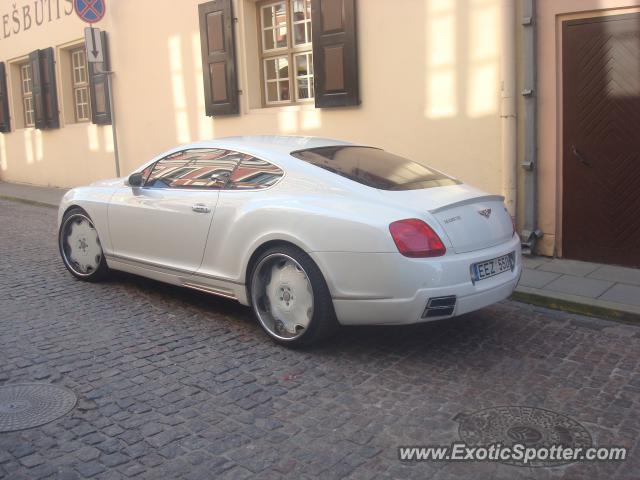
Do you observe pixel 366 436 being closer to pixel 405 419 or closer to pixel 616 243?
pixel 405 419

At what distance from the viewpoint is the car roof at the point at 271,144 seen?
5.39 meters

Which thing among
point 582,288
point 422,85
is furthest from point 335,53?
point 582,288

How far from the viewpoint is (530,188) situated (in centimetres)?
753

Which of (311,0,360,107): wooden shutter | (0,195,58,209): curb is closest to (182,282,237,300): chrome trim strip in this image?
(311,0,360,107): wooden shutter

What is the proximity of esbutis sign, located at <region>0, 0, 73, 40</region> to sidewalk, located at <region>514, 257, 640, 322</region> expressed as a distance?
11727 mm

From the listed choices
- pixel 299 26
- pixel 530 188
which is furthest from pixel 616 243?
pixel 299 26

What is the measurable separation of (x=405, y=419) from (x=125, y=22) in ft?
37.0

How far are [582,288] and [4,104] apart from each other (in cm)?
1630

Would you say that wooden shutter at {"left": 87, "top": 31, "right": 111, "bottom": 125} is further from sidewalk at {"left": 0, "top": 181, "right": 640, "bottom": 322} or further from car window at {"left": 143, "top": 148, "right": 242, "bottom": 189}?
sidewalk at {"left": 0, "top": 181, "right": 640, "bottom": 322}

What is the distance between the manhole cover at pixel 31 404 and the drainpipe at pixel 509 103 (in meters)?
5.15

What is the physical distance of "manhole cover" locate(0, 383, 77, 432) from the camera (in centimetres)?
375

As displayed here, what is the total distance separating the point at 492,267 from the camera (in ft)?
15.4

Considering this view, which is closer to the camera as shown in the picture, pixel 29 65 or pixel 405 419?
pixel 405 419

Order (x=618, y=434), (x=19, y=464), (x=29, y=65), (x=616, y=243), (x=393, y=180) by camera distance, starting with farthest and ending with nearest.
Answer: (x=29, y=65)
(x=616, y=243)
(x=393, y=180)
(x=618, y=434)
(x=19, y=464)
